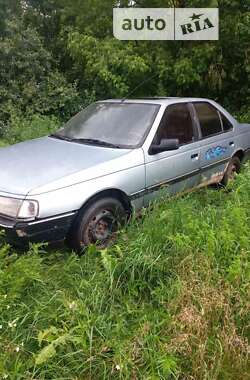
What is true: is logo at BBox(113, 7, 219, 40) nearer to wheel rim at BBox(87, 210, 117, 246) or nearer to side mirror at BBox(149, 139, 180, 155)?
side mirror at BBox(149, 139, 180, 155)

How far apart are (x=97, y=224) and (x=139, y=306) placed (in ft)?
3.36

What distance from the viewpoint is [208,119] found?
218 inches

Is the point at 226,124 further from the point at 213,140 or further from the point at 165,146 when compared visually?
the point at 165,146

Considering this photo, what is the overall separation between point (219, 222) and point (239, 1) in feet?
20.0

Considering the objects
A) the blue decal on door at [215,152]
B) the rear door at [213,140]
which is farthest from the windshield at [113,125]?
A: the blue decal on door at [215,152]

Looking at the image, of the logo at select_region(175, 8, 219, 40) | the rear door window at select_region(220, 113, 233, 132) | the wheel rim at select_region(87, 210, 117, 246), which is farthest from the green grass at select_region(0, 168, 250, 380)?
the logo at select_region(175, 8, 219, 40)

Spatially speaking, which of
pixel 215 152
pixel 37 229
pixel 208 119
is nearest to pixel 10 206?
pixel 37 229

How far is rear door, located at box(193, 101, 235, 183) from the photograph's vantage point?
5.28 meters

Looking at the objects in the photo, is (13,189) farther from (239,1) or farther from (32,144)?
(239,1)

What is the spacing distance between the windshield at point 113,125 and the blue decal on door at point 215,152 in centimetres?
98

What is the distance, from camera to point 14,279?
9.89ft

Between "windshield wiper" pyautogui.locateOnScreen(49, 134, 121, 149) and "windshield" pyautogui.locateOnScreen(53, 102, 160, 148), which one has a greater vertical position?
"windshield" pyautogui.locateOnScreen(53, 102, 160, 148)

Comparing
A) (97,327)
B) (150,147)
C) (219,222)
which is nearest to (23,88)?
(150,147)

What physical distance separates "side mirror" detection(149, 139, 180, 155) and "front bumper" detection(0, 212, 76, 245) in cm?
127
